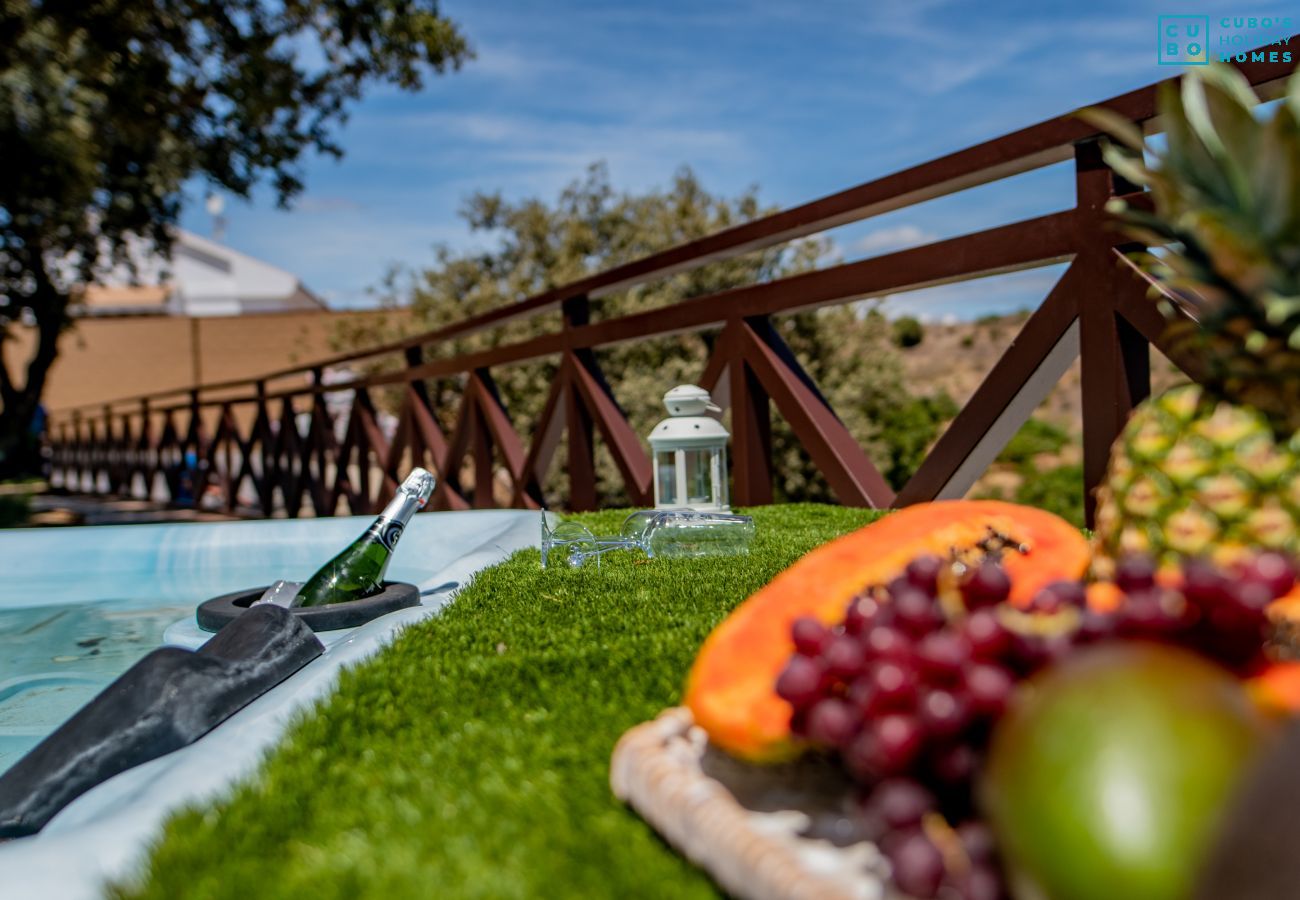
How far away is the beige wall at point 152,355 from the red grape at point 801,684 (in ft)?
92.0

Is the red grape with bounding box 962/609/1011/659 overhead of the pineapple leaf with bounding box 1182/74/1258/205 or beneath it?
beneath

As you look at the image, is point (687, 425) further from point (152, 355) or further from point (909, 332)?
point (152, 355)

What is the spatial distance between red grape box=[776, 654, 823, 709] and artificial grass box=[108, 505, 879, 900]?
0.60 ft

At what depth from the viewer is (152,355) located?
1075 inches

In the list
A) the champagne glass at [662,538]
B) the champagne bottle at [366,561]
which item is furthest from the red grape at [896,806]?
the champagne bottle at [366,561]

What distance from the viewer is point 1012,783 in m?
0.67

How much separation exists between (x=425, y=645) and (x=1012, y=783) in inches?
45.8

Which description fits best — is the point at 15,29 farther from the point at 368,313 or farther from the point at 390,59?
the point at 368,313

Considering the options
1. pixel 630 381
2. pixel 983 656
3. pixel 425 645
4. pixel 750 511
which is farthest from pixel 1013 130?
pixel 630 381

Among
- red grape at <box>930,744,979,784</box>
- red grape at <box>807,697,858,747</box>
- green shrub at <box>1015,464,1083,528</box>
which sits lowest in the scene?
green shrub at <box>1015,464,1083,528</box>

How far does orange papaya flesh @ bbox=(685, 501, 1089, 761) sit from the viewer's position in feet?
3.09

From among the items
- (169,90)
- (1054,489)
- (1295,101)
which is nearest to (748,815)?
(1295,101)

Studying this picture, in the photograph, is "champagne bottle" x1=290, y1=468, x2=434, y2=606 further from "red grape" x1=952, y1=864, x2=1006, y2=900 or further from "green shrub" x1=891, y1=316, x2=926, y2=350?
"green shrub" x1=891, y1=316, x2=926, y2=350

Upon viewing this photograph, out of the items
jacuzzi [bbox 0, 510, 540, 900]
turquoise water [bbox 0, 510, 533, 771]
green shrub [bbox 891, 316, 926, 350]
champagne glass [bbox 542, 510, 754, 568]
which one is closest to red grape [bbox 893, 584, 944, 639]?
jacuzzi [bbox 0, 510, 540, 900]
